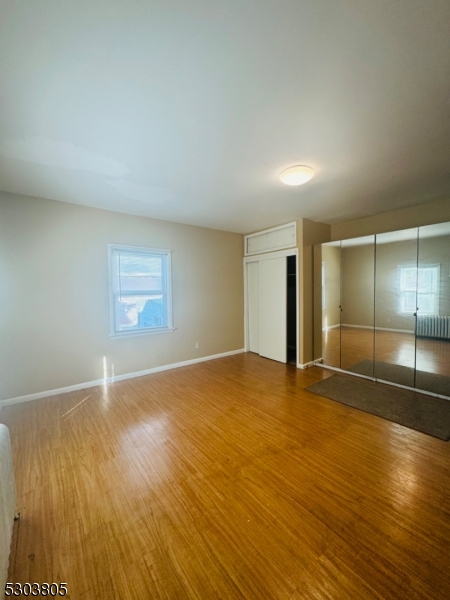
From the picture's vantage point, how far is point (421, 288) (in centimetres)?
314

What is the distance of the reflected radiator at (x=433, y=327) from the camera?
9.88 feet

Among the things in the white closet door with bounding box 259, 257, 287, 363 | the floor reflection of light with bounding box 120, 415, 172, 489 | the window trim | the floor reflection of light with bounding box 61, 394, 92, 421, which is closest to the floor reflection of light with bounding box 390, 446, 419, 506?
the floor reflection of light with bounding box 120, 415, 172, 489

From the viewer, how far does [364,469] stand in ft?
5.74

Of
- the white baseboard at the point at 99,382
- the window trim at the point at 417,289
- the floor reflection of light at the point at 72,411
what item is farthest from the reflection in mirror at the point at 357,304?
the floor reflection of light at the point at 72,411

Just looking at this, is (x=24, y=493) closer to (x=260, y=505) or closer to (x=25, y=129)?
(x=260, y=505)

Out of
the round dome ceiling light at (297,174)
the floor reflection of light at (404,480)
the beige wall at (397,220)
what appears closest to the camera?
the floor reflection of light at (404,480)

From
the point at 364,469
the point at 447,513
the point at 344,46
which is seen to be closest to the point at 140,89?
the point at 344,46

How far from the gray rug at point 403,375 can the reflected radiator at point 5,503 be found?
4170mm

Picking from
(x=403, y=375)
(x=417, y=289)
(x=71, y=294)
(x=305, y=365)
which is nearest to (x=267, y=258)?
(x=305, y=365)

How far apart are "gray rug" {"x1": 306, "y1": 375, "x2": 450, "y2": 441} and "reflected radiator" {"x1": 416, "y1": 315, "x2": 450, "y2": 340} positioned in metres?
0.84

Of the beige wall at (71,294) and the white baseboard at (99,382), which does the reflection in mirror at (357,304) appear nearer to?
the white baseboard at (99,382)

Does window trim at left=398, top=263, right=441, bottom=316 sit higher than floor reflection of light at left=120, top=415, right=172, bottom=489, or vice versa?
window trim at left=398, top=263, right=441, bottom=316

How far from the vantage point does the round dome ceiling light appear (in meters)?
2.24

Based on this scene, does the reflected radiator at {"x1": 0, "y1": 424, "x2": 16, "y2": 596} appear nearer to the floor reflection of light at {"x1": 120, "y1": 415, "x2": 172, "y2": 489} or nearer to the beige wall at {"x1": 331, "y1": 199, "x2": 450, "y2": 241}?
the floor reflection of light at {"x1": 120, "y1": 415, "x2": 172, "y2": 489}
